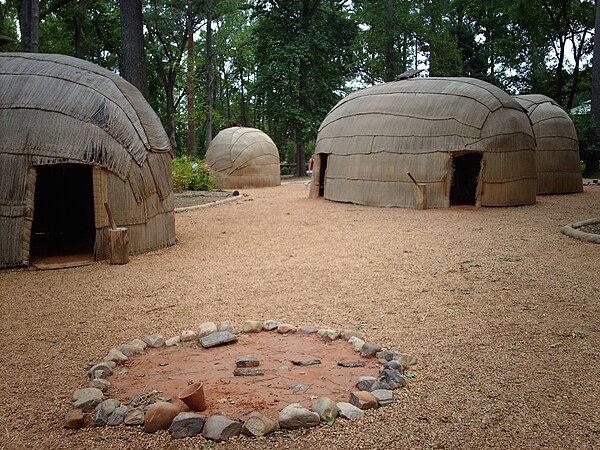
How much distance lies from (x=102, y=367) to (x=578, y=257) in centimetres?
539

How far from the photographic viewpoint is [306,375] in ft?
10.4

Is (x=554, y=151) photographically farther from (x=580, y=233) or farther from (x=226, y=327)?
(x=226, y=327)

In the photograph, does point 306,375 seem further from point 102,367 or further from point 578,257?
point 578,257

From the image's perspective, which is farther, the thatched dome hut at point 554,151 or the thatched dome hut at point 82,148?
the thatched dome hut at point 554,151

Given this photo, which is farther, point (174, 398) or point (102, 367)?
point (102, 367)

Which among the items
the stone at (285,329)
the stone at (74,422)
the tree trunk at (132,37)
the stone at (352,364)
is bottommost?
the stone at (74,422)

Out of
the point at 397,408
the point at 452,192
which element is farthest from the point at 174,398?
the point at 452,192

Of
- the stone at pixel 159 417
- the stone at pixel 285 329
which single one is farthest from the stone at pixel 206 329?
the stone at pixel 159 417

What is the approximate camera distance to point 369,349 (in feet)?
11.4

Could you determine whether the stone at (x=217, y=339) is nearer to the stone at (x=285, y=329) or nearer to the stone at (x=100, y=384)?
the stone at (x=285, y=329)

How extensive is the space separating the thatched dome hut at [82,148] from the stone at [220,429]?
14.9ft

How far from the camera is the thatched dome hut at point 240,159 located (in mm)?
18828

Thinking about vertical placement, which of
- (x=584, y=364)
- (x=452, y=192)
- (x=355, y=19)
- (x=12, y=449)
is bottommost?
(x=12, y=449)

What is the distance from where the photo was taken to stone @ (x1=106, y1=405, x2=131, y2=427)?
8.63 feet
